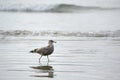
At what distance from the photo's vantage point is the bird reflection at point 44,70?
10.4m

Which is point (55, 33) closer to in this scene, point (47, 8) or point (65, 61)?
point (65, 61)

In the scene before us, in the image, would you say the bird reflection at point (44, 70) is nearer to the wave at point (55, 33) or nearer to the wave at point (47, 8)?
the wave at point (55, 33)

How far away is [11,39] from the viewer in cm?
1780

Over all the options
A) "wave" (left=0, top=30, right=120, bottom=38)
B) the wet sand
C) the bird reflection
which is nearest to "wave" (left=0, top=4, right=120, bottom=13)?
"wave" (left=0, top=30, right=120, bottom=38)

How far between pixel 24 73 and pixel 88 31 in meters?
9.65

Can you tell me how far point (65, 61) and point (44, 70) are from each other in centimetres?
126

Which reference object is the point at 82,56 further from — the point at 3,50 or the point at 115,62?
the point at 3,50

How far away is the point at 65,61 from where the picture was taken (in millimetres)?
12266

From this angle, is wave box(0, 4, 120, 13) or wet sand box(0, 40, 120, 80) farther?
wave box(0, 4, 120, 13)

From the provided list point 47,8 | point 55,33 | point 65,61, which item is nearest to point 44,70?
point 65,61

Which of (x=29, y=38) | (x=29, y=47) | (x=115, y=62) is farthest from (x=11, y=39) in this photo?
(x=115, y=62)

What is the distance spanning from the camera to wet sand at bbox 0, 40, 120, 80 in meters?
10.3

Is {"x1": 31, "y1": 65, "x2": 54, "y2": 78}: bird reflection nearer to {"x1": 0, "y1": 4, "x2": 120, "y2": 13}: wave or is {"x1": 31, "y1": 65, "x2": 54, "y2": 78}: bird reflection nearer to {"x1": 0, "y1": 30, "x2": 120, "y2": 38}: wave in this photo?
{"x1": 0, "y1": 30, "x2": 120, "y2": 38}: wave

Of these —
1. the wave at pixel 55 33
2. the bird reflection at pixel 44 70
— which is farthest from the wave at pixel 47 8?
the bird reflection at pixel 44 70
